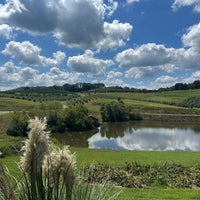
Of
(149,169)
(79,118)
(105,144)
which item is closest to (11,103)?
(79,118)

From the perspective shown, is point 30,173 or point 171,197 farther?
point 171,197

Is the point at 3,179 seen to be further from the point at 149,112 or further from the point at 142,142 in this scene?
the point at 149,112

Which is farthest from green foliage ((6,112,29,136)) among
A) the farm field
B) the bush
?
the bush

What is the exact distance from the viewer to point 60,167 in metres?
1.91

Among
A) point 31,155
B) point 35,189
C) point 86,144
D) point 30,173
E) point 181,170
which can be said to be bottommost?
point 86,144

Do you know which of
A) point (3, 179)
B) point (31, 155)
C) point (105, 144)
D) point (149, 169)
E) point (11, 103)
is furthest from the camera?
point (11, 103)

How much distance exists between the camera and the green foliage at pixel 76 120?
6325 cm

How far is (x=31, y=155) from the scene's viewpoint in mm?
1799

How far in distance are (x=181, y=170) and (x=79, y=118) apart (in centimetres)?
4985

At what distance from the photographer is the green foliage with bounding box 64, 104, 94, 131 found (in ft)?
208

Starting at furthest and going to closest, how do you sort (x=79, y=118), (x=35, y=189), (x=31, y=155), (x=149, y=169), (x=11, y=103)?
(x=11, y=103) → (x=79, y=118) → (x=149, y=169) → (x=35, y=189) → (x=31, y=155)

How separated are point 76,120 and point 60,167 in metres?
62.1

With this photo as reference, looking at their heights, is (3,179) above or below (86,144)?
above

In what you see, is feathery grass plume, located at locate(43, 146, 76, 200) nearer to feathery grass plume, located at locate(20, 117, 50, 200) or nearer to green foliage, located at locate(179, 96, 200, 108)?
feathery grass plume, located at locate(20, 117, 50, 200)
